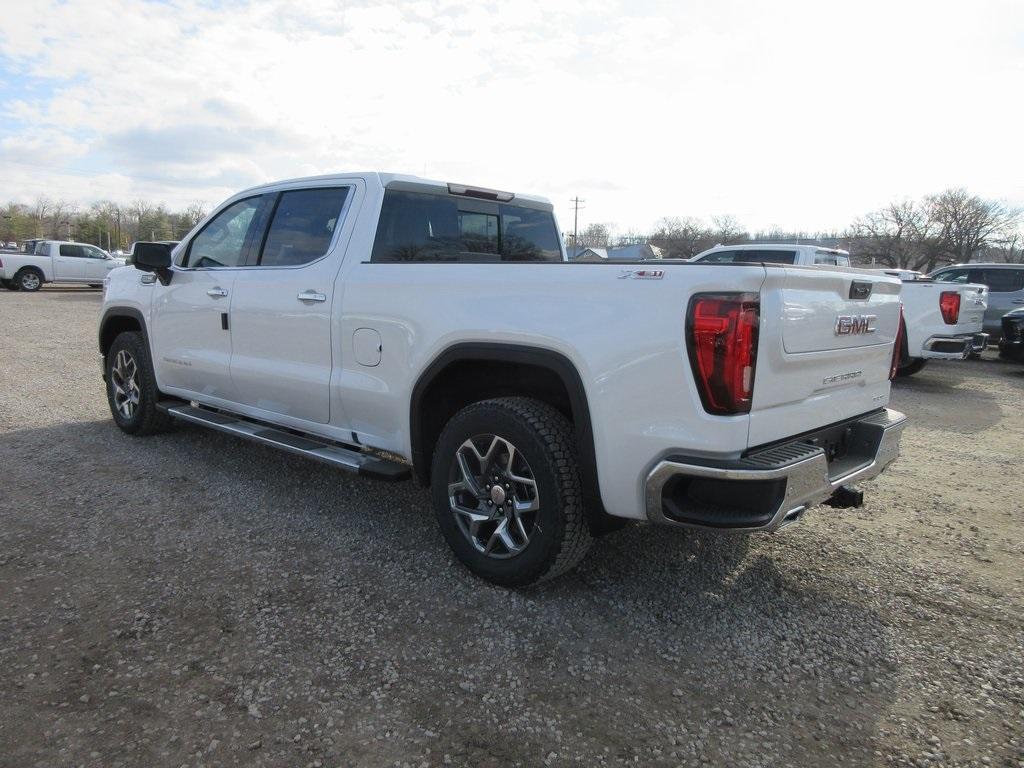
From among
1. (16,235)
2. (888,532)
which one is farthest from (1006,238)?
(16,235)

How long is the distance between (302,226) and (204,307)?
1057 millimetres

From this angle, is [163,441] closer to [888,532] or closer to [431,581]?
[431,581]

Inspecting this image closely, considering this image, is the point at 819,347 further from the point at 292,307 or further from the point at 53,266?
the point at 53,266

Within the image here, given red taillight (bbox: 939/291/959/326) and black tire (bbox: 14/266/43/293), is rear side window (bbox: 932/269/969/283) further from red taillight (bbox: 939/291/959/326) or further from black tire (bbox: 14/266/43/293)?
black tire (bbox: 14/266/43/293)

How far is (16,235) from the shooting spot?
277 ft

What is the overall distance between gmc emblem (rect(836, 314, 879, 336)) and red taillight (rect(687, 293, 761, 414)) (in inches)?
25.8

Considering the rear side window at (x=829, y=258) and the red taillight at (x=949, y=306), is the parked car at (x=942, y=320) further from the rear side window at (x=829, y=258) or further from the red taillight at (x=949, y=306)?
the rear side window at (x=829, y=258)

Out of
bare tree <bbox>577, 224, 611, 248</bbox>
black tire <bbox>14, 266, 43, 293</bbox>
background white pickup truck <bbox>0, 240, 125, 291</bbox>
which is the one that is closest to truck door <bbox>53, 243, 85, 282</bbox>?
background white pickup truck <bbox>0, 240, 125, 291</bbox>

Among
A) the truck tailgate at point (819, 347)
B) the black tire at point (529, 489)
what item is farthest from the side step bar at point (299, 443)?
the truck tailgate at point (819, 347)

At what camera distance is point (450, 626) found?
2.86m

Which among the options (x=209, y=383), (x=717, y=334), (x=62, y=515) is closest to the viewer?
(x=717, y=334)

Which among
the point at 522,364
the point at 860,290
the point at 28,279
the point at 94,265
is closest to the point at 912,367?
the point at 860,290

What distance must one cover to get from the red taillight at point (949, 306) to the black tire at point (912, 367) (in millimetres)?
832

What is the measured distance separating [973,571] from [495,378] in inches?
102
